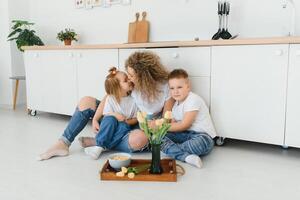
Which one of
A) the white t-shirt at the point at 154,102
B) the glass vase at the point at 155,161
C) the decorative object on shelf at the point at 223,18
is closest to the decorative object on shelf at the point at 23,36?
the white t-shirt at the point at 154,102

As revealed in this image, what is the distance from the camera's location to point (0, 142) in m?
2.46

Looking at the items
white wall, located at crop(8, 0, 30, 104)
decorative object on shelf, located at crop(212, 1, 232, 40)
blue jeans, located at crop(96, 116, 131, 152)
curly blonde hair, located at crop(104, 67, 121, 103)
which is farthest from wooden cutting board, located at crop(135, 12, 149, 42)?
white wall, located at crop(8, 0, 30, 104)

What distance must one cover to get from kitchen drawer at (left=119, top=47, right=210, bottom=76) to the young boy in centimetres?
20

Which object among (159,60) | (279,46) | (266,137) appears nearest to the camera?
(279,46)

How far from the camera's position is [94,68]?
2.90 metres

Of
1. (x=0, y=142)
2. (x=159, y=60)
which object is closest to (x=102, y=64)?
(x=159, y=60)

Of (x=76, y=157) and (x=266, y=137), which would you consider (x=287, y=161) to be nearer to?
(x=266, y=137)

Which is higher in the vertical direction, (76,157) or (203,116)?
(203,116)

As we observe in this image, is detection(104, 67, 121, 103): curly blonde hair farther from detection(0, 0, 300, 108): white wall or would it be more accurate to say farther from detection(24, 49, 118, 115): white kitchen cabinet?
detection(0, 0, 300, 108): white wall

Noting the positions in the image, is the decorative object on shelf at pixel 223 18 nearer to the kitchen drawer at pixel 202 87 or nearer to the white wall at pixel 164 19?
the white wall at pixel 164 19

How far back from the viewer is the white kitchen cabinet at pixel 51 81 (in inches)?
122

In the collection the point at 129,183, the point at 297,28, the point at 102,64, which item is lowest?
the point at 129,183

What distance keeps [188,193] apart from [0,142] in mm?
1581

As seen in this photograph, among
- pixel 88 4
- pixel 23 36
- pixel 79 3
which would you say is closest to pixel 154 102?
pixel 88 4
